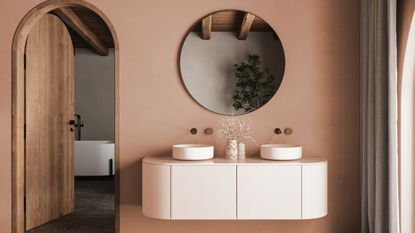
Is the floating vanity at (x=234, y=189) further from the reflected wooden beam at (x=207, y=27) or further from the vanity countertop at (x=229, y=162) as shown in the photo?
the reflected wooden beam at (x=207, y=27)

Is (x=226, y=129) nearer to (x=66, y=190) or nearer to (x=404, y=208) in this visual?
(x=404, y=208)

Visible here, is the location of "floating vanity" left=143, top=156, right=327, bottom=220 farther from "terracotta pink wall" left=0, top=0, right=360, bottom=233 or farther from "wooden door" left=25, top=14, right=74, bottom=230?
"wooden door" left=25, top=14, right=74, bottom=230

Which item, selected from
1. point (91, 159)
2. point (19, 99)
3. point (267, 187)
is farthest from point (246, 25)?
point (91, 159)

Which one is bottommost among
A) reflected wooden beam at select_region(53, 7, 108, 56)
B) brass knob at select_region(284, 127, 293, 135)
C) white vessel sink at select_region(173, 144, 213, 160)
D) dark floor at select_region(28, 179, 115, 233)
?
dark floor at select_region(28, 179, 115, 233)

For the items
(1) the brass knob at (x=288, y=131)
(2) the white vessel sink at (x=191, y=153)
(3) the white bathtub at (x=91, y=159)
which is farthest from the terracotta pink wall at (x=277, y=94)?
(3) the white bathtub at (x=91, y=159)

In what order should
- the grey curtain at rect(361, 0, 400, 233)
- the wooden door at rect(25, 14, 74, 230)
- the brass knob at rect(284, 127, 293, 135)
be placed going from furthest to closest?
1. the wooden door at rect(25, 14, 74, 230)
2. the brass knob at rect(284, 127, 293, 135)
3. the grey curtain at rect(361, 0, 400, 233)

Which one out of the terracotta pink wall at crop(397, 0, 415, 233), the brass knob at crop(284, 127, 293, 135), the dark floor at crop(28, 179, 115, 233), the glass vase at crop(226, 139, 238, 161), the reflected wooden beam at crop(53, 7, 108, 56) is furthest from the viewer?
the reflected wooden beam at crop(53, 7, 108, 56)

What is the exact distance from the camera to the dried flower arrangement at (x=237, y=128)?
290cm

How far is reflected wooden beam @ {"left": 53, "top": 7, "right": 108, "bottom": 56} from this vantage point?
4.01 m

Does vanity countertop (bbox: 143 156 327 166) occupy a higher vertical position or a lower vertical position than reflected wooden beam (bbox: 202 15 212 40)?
lower

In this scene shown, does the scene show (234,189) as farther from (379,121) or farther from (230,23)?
(230,23)

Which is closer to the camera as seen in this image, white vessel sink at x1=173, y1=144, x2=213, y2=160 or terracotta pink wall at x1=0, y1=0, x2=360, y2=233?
white vessel sink at x1=173, y1=144, x2=213, y2=160

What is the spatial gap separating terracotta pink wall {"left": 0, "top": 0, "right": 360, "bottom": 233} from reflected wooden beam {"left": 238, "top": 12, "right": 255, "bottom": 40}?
0.07 meters

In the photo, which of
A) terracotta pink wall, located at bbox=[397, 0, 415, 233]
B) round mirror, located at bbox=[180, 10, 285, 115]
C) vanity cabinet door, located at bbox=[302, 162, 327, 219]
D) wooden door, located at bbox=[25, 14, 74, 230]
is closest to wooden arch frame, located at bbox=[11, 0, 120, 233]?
wooden door, located at bbox=[25, 14, 74, 230]
